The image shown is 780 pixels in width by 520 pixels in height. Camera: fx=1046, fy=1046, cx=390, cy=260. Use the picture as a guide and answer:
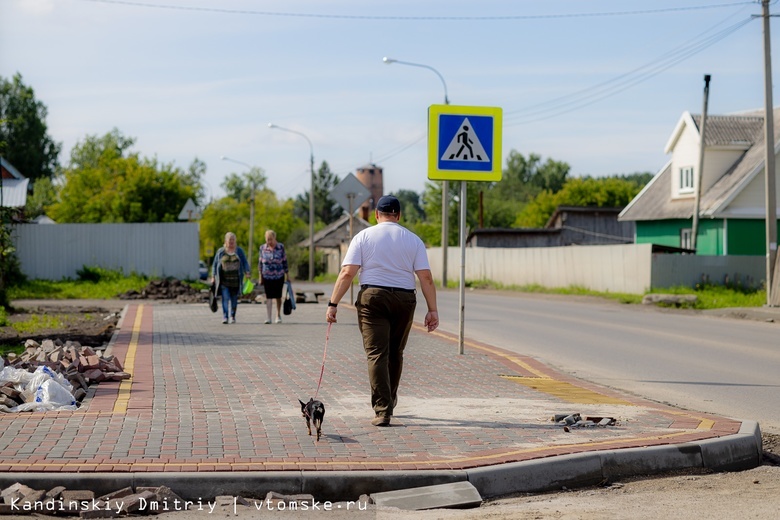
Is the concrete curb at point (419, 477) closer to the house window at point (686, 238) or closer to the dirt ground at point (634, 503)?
the dirt ground at point (634, 503)

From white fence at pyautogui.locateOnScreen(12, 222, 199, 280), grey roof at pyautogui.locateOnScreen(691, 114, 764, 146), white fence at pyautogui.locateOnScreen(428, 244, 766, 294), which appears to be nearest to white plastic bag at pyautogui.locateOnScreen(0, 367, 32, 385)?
white fence at pyautogui.locateOnScreen(428, 244, 766, 294)

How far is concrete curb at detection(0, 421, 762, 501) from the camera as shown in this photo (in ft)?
19.6

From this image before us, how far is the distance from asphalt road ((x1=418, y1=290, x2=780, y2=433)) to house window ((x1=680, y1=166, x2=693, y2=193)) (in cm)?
1808

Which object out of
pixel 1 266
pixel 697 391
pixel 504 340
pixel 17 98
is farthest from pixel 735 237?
pixel 17 98

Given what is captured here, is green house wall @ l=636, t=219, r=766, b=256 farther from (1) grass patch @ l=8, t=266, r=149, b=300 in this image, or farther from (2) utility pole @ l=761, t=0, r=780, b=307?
(1) grass patch @ l=8, t=266, r=149, b=300

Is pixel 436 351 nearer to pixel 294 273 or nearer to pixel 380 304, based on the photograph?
pixel 380 304

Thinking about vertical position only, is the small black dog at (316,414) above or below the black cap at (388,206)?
below

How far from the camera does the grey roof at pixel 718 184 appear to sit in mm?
39844

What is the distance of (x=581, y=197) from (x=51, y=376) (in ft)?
318

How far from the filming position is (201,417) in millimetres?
8148

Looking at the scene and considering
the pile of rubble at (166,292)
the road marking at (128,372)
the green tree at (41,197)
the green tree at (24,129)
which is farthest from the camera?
the green tree at (24,129)

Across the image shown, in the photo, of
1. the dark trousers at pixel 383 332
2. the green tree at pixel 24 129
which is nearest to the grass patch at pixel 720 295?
the dark trousers at pixel 383 332

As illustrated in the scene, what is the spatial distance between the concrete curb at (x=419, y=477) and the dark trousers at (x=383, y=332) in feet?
5.49

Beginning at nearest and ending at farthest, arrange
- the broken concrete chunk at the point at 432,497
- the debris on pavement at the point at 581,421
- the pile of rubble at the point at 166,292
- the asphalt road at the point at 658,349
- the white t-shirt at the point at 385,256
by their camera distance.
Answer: the broken concrete chunk at the point at 432,497, the debris on pavement at the point at 581,421, the white t-shirt at the point at 385,256, the asphalt road at the point at 658,349, the pile of rubble at the point at 166,292
